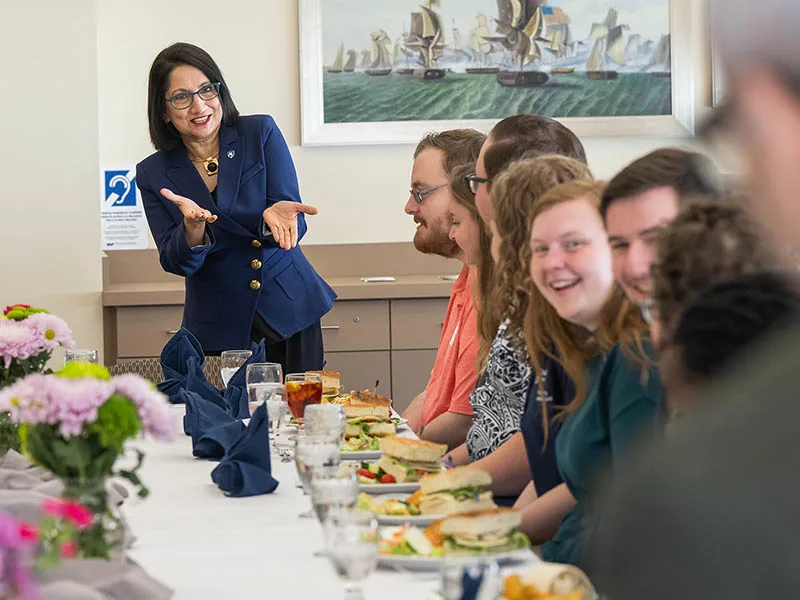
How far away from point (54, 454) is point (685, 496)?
89cm

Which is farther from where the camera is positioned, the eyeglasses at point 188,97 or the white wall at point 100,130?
the white wall at point 100,130

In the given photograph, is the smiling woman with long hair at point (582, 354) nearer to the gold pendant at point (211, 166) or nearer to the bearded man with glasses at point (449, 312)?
the bearded man with glasses at point (449, 312)

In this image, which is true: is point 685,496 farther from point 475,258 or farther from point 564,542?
point 475,258

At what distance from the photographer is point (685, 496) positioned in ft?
1.05

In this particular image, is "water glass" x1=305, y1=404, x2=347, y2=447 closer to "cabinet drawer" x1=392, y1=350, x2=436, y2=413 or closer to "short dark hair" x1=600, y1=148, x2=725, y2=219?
"short dark hair" x1=600, y1=148, x2=725, y2=219

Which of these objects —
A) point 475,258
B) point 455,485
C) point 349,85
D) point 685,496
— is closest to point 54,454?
point 455,485

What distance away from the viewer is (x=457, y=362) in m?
2.61

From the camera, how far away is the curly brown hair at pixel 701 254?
2.80ft

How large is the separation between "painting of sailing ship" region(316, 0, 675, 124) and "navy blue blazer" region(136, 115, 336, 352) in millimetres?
1185

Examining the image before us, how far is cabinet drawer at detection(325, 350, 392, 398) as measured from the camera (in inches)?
171

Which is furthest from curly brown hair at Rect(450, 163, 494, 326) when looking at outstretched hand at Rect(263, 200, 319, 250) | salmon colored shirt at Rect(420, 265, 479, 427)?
outstretched hand at Rect(263, 200, 319, 250)

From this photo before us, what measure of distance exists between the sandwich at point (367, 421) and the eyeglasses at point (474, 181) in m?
0.51

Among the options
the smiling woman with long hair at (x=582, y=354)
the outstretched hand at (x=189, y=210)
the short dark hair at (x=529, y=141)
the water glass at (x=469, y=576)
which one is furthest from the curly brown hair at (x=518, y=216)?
the outstretched hand at (x=189, y=210)

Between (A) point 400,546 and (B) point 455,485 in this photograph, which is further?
(B) point 455,485
